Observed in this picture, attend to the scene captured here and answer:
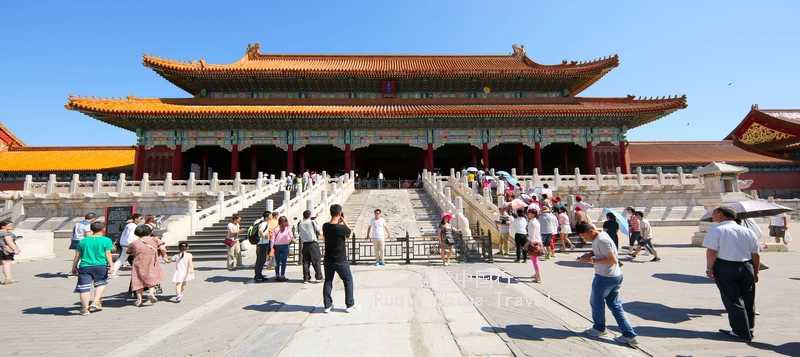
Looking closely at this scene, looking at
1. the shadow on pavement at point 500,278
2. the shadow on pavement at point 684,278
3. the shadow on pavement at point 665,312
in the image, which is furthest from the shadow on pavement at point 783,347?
the shadow on pavement at point 500,278

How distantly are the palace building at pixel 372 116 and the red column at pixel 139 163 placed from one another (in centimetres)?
6

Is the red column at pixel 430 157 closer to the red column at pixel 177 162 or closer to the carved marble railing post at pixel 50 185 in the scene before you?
the red column at pixel 177 162

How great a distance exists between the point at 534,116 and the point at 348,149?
12.0 meters

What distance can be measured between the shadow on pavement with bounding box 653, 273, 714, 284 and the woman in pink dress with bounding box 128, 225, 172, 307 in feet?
30.2

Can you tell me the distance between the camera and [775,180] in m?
25.6

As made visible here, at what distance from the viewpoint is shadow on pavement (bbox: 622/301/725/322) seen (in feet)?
14.9

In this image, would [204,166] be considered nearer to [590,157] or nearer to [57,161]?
[57,161]

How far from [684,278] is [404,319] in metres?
6.00

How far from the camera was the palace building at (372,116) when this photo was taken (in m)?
21.9

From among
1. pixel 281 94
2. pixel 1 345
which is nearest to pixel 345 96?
pixel 281 94

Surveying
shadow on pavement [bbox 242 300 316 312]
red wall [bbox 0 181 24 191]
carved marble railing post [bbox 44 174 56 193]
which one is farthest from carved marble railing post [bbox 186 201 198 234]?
red wall [bbox 0 181 24 191]

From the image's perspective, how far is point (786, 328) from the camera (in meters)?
4.14

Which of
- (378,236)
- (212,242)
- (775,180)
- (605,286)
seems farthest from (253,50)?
(775,180)

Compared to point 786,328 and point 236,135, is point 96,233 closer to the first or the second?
point 786,328
